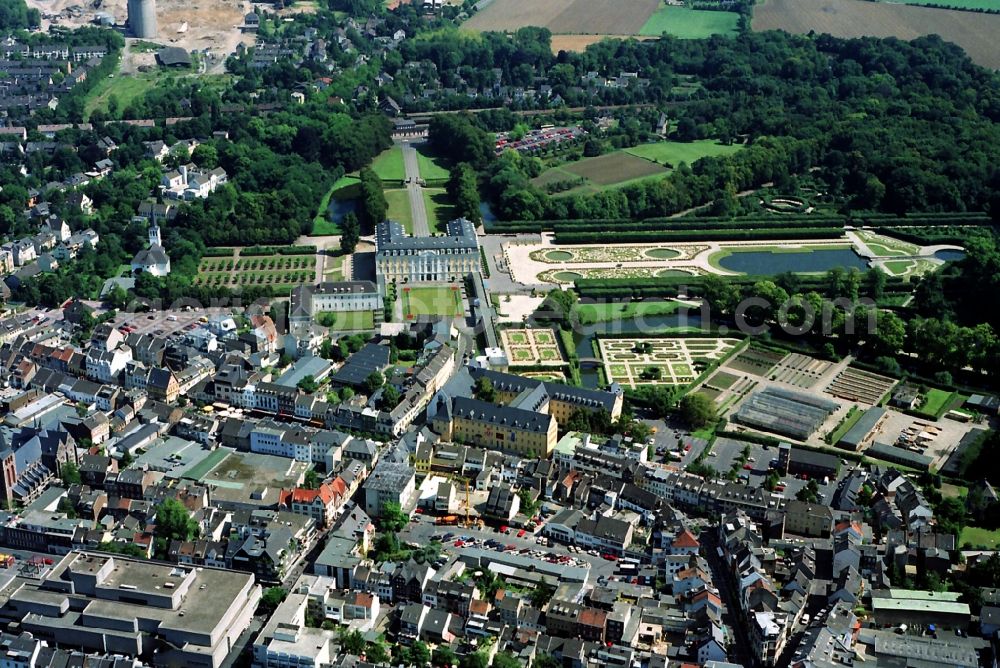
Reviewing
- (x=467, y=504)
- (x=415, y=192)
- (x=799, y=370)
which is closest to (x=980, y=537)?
(x=799, y=370)

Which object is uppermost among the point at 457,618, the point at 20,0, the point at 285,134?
the point at 20,0

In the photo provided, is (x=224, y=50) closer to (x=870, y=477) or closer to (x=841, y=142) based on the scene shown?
(x=841, y=142)

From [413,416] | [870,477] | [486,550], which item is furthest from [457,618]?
[870,477]

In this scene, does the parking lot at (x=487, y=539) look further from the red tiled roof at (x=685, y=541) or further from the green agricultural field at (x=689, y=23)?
the green agricultural field at (x=689, y=23)

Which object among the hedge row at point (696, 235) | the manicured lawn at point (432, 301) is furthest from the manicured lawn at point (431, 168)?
the manicured lawn at point (432, 301)

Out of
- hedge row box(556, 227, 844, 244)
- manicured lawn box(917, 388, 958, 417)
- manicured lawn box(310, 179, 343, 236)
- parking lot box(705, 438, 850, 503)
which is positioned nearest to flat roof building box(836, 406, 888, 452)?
parking lot box(705, 438, 850, 503)

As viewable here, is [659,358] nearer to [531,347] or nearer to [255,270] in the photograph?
[531,347]
